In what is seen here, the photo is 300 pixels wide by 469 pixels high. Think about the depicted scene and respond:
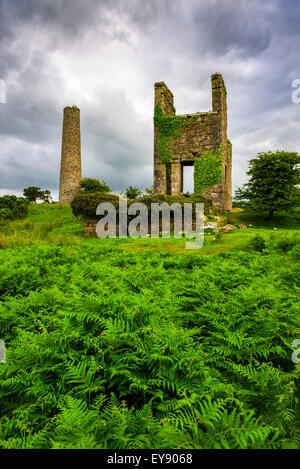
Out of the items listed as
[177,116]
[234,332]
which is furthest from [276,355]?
[177,116]

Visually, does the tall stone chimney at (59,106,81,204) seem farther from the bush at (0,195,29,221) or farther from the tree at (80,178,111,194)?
the bush at (0,195,29,221)

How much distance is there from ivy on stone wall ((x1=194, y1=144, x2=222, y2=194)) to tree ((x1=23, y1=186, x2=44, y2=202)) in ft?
94.1

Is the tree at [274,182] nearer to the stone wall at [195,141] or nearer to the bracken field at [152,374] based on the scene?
the stone wall at [195,141]

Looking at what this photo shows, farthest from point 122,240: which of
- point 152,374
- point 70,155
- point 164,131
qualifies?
point 70,155

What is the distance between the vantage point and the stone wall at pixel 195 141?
20109 millimetres

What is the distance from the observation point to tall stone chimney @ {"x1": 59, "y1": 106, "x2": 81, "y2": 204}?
1396 inches

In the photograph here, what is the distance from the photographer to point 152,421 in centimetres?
174

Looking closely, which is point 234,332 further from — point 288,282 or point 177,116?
point 177,116

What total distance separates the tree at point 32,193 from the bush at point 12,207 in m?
20.5

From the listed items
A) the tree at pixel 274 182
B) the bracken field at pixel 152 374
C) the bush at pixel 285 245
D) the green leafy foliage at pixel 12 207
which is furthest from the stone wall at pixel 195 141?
the bracken field at pixel 152 374

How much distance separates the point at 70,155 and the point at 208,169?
22.3 m

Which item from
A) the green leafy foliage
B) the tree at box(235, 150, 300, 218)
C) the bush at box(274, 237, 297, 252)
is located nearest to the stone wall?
the tree at box(235, 150, 300, 218)

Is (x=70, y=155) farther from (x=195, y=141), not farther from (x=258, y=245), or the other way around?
(x=258, y=245)

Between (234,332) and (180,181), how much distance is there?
62.7 ft
